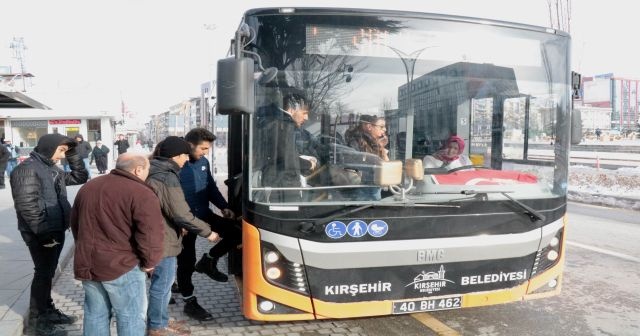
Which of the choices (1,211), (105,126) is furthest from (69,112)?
(1,211)

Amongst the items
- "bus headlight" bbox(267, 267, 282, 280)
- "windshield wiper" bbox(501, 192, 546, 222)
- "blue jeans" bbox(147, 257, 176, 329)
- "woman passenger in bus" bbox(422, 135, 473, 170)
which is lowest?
"blue jeans" bbox(147, 257, 176, 329)

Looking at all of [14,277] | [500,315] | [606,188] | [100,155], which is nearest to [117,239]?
[14,277]

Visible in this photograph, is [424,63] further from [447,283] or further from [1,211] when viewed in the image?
[1,211]

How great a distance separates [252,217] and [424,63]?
167cm

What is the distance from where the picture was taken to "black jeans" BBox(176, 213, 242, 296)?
484 centimetres

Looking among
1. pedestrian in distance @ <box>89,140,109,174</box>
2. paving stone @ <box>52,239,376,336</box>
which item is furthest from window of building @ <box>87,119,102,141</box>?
paving stone @ <box>52,239,376,336</box>

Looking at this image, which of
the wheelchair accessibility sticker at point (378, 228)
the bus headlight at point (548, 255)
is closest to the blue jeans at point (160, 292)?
the wheelchair accessibility sticker at point (378, 228)

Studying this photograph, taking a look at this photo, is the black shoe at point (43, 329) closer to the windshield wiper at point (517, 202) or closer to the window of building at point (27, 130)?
the windshield wiper at point (517, 202)

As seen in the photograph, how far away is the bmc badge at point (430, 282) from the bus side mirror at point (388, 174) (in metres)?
0.70

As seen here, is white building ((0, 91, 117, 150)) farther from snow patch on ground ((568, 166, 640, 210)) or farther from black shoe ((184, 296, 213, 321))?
black shoe ((184, 296, 213, 321))

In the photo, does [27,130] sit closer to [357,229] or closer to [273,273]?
[273,273]

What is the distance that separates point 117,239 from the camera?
3.29 meters

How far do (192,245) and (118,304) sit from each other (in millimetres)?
1550

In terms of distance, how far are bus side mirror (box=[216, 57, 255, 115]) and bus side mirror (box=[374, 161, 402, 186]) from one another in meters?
1.04
